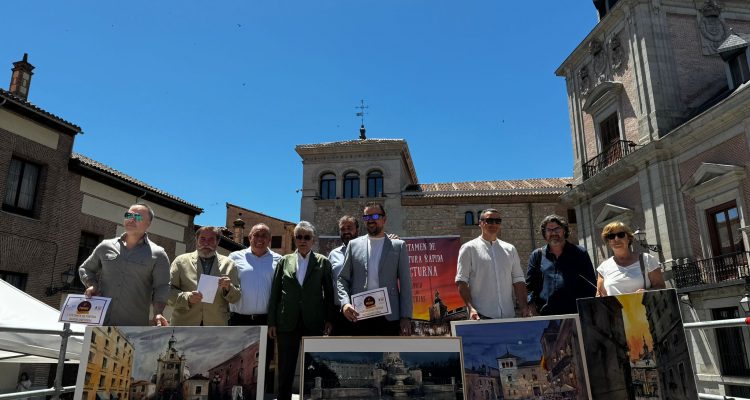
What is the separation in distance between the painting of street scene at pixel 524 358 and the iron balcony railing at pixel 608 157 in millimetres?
15847

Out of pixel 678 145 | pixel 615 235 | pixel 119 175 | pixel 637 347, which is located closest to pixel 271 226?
pixel 119 175

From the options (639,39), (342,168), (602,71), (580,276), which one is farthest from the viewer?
(342,168)

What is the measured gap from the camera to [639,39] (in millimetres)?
17031

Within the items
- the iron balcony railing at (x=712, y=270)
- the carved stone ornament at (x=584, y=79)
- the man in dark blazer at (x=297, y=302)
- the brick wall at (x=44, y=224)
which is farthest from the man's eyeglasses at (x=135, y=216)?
the carved stone ornament at (x=584, y=79)

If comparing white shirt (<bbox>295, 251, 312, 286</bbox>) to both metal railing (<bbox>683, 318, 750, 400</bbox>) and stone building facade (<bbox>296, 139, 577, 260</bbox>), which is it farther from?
stone building facade (<bbox>296, 139, 577, 260</bbox>)

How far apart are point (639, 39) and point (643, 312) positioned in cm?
1701

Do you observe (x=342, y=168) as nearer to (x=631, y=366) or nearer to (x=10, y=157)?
(x=10, y=157)

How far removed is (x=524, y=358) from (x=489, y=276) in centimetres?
106

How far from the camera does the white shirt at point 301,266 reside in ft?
15.3

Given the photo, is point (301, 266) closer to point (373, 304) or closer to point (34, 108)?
point (373, 304)


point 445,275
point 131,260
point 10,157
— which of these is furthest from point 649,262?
point 10,157

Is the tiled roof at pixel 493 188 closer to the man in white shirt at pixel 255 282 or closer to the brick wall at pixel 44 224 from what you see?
the brick wall at pixel 44 224

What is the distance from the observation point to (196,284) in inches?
180

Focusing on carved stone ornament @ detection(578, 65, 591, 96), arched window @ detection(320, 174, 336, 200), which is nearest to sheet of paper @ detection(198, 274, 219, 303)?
carved stone ornament @ detection(578, 65, 591, 96)
